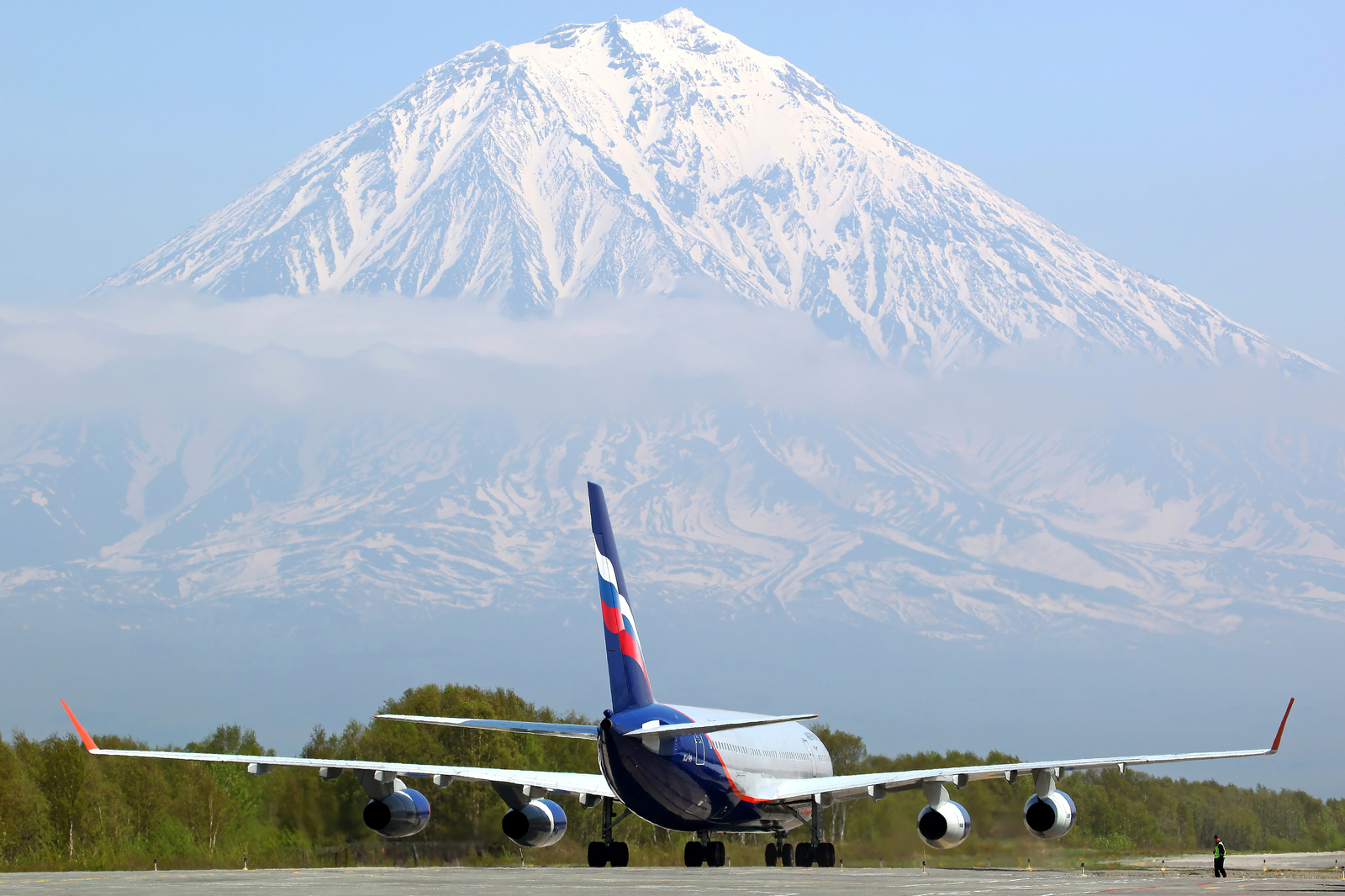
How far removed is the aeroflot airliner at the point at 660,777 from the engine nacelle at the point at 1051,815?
3 cm

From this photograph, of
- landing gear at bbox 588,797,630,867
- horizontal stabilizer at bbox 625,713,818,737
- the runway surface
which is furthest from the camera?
landing gear at bbox 588,797,630,867

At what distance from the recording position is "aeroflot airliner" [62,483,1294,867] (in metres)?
33.2

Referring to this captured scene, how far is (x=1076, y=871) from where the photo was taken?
4778 cm

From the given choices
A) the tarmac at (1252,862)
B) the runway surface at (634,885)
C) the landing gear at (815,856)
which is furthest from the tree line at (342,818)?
the runway surface at (634,885)

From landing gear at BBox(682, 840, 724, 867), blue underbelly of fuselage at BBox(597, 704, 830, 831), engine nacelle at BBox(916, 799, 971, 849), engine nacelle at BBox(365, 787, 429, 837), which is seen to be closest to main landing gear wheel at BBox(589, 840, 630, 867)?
blue underbelly of fuselage at BBox(597, 704, 830, 831)

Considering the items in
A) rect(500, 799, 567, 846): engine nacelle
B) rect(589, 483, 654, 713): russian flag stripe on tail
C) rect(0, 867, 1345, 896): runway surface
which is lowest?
rect(0, 867, 1345, 896): runway surface

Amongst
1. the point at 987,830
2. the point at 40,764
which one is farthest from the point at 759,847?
the point at 40,764

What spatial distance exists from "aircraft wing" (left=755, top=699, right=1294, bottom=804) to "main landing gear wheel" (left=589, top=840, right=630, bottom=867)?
410 cm

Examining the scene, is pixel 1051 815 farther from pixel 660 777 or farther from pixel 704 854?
pixel 660 777

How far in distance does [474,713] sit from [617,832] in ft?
32.6

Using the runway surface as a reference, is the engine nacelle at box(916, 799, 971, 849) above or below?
above

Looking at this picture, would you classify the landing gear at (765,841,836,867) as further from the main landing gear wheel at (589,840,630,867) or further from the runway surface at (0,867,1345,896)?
Answer: the main landing gear wheel at (589,840,630,867)

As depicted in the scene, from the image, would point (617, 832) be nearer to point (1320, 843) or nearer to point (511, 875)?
point (511, 875)

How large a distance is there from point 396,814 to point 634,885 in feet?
27.1
